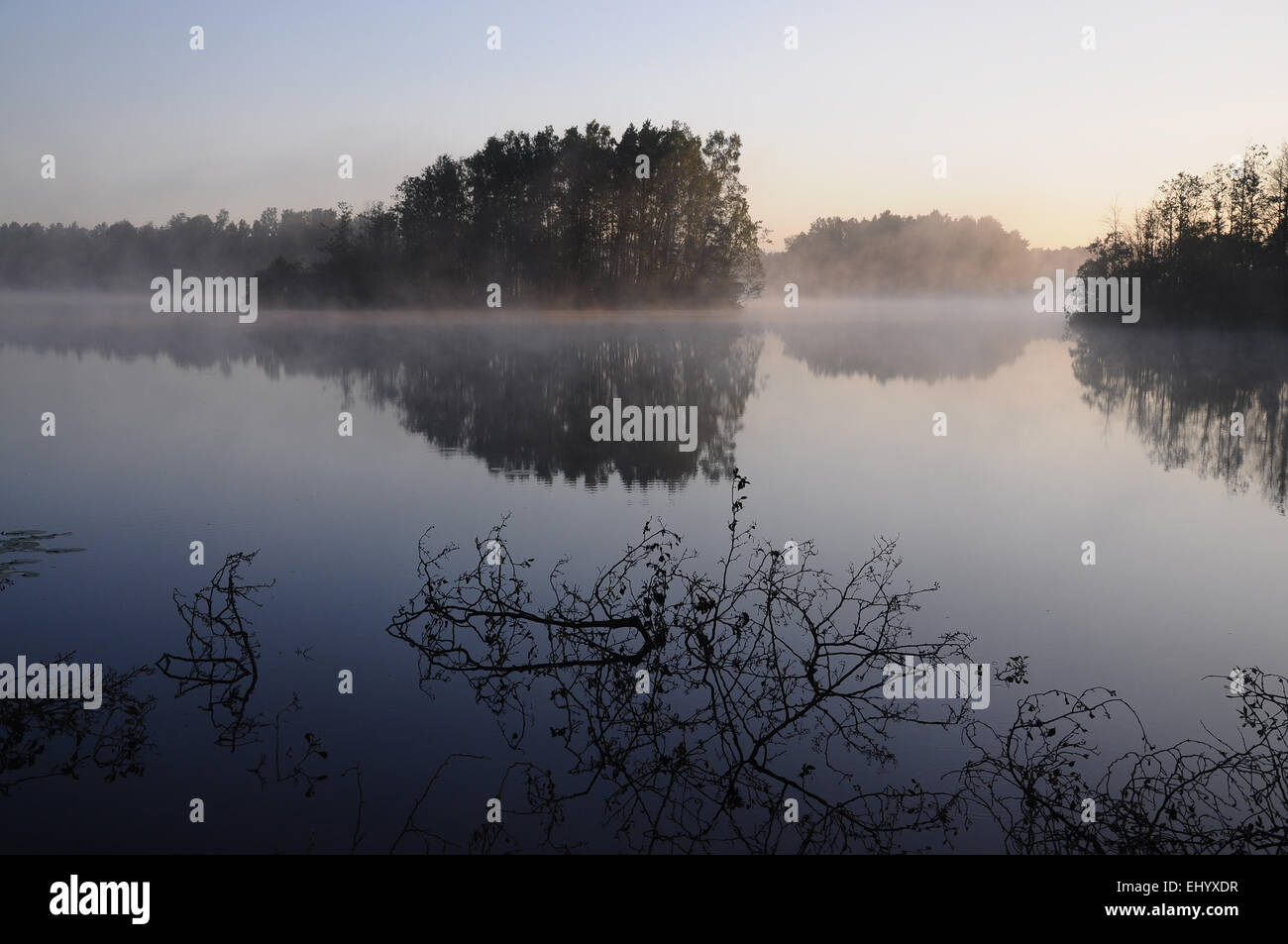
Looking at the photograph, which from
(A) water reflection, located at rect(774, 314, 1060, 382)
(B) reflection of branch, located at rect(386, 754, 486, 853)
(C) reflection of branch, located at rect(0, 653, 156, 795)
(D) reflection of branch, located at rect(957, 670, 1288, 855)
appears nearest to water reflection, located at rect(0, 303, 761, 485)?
(A) water reflection, located at rect(774, 314, 1060, 382)

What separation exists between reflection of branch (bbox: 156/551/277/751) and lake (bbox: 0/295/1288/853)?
48 mm

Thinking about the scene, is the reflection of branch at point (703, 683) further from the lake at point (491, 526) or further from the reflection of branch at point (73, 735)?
the reflection of branch at point (73, 735)

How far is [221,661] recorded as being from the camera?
21.0ft

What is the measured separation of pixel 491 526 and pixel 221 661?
3777 millimetres

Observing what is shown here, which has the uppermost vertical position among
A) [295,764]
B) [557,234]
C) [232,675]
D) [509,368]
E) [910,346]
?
[557,234]

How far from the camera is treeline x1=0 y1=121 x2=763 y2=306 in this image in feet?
198

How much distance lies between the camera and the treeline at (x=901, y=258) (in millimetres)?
133125

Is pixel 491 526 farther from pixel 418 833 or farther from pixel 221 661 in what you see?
pixel 418 833

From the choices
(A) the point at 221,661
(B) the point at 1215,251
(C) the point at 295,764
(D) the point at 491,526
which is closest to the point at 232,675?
(A) the point at 221,661

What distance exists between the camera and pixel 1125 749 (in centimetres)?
528

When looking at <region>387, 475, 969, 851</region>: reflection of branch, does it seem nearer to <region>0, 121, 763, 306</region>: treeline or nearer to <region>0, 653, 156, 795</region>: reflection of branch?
<region>0, 653, 156, 795</region>: reflection of branch

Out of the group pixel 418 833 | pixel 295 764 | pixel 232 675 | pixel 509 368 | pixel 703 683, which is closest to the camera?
pixel 418 833
